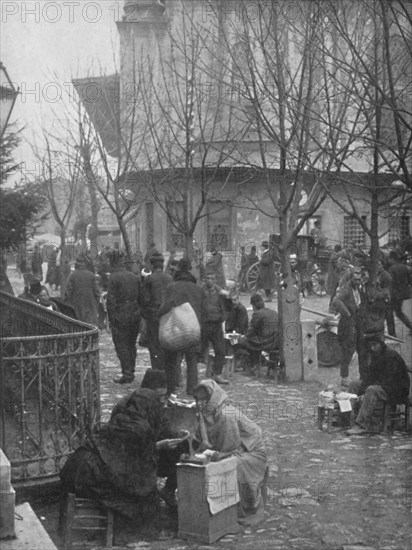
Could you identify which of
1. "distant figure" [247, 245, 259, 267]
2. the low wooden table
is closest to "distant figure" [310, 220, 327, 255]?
"distant figure" [247, 245, 259, 267]

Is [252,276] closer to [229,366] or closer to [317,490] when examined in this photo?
[229,366]

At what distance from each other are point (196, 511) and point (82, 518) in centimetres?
91

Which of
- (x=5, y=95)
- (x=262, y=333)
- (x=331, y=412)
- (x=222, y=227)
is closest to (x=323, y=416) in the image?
(x=331, y=412)

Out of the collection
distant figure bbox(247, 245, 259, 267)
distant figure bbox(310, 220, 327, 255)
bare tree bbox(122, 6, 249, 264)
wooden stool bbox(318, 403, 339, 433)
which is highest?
bare tree bbox(122, 6, 249, 264)

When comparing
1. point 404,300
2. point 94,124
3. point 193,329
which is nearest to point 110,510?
point 193,329

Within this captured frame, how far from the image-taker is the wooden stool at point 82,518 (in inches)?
254

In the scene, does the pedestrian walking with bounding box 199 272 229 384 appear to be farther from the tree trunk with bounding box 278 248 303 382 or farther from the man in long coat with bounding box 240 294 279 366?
the tree trunk with bounding box 278 248 303 382

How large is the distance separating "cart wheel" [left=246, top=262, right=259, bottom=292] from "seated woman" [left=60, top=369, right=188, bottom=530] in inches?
882

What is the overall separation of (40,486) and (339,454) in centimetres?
383

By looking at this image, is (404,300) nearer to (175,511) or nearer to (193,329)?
(193,329)

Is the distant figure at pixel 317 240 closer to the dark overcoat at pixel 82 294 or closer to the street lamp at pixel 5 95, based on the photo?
the dark overcoat at pixel 82 294

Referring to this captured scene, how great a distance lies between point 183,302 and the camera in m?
12.2

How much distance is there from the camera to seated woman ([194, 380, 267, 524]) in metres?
7.19

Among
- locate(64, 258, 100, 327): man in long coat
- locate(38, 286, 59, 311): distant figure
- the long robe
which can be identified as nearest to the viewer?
the long robe
